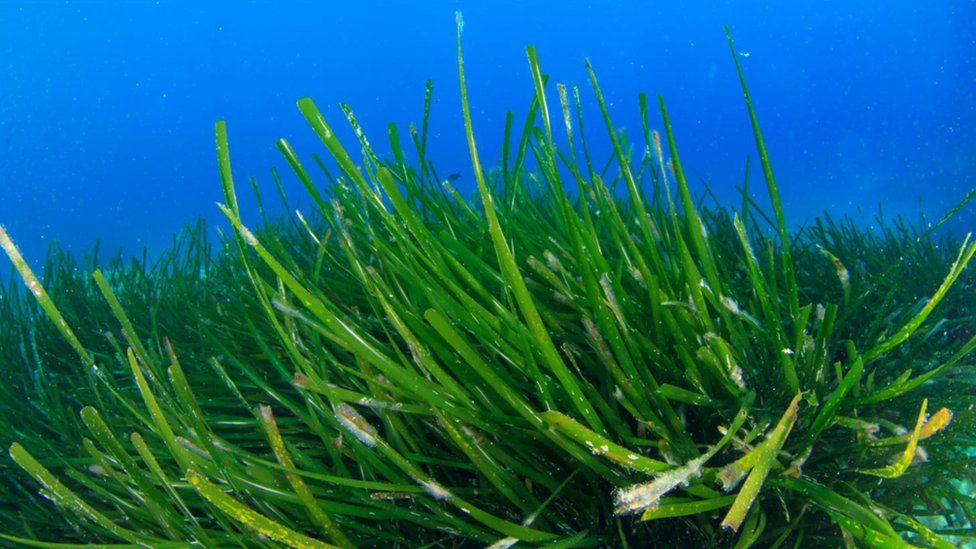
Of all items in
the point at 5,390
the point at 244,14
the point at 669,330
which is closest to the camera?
the point at 669,330

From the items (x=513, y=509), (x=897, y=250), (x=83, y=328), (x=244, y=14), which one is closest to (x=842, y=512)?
(x=513, y=509)

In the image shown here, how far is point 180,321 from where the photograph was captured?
6.84ft

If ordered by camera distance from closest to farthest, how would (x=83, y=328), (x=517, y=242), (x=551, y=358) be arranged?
(x=551, y=358), (x=517, y=242), (x=83, y=328)

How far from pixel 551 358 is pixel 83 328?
7.09ft

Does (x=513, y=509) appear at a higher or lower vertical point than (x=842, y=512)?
lower

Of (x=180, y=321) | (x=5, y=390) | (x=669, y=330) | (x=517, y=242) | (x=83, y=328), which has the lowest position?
(x=5, y=390)

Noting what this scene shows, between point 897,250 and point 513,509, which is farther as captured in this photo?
point 897,250

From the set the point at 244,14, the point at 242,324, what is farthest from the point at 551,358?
the point at 244,14

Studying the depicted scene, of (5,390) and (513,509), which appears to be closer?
(513,509)

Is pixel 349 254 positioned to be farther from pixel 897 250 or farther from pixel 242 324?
pixel 897 250

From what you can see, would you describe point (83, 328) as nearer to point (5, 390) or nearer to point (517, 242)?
point (5, 390)

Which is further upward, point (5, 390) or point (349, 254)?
point (349, 254)

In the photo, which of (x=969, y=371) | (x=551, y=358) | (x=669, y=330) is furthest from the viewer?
(x=969, y=371)

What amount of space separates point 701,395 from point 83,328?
86.3 inches
